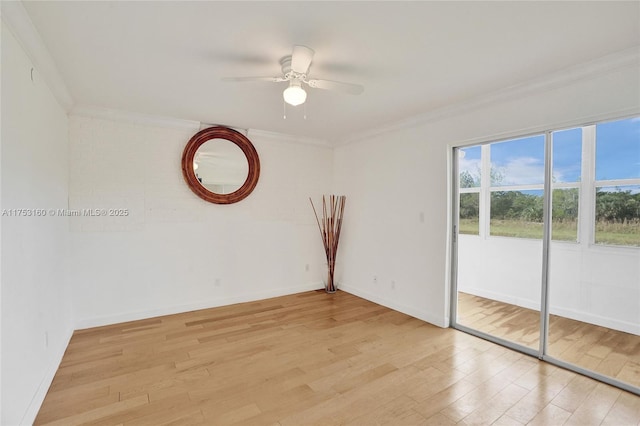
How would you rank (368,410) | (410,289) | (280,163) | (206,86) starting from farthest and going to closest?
(280,163) → (410,289) → (206,86) → (368,410)

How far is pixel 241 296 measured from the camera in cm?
418

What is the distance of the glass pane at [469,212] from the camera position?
3.40 m

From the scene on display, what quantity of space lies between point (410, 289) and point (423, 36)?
110 inches

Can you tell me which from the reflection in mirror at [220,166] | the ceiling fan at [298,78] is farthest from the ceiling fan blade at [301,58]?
the reflection in mirror at [220,166]

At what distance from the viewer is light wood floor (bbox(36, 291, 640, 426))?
1.94 metres

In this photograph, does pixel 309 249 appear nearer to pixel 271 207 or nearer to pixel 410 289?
pixel 271 207

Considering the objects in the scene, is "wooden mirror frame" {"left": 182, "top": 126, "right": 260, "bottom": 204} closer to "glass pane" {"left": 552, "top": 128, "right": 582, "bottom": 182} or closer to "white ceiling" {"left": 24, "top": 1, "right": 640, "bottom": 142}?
"white ceiling" {"left": 24, "top": 1, "right": 640, "bottom": 142}

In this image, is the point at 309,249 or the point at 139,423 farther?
the point at 309,249

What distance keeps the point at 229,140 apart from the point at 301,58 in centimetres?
233

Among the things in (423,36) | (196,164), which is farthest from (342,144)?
(423,36)

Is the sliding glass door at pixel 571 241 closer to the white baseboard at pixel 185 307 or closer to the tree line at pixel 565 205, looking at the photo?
the tree line at pixel 565 205

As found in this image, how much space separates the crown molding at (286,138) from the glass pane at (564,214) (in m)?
3.10

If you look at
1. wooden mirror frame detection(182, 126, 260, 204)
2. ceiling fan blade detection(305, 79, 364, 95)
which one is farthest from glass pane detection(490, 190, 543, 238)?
wooden mirror frame detection(182, 126, 260, 204)

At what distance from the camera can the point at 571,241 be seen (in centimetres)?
268
